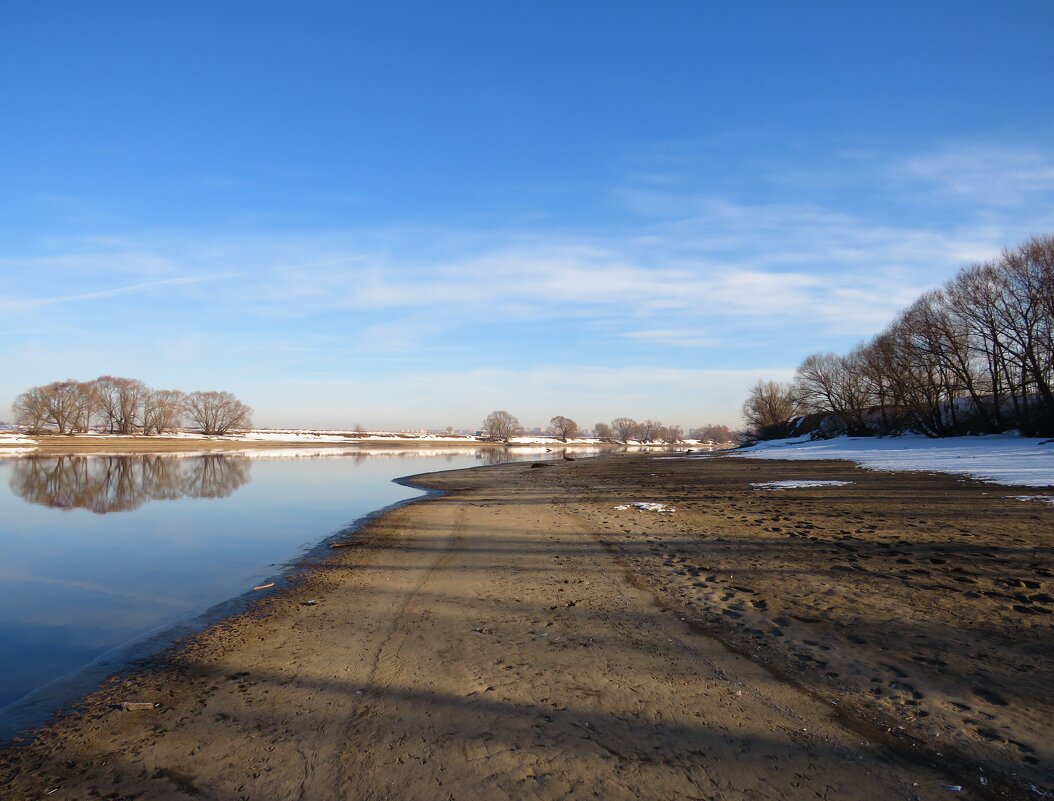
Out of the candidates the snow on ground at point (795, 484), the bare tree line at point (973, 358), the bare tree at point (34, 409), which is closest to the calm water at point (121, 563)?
the snow on ground at point (795, 484)

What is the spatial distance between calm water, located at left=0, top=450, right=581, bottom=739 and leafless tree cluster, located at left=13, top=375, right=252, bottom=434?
8380 cm

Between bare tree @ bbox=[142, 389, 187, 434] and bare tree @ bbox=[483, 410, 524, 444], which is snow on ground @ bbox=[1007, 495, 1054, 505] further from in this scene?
bare tree @ bbox=[483, 410, 524, 444]

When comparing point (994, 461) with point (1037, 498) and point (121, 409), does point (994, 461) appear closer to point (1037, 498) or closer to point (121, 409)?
point (1037, 498)

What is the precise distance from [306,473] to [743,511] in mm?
31692

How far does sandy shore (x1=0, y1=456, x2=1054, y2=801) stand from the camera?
367 centimetres

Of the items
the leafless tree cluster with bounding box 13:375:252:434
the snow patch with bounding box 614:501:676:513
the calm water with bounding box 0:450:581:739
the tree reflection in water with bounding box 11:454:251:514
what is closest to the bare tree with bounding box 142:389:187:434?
the leafless tree cluster with bounding box 13:375:252:434

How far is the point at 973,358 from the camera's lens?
43406 millimetres

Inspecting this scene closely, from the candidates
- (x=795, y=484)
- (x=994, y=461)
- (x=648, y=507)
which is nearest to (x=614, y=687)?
(x=648, y=507)

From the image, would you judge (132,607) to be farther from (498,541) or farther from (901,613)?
(901,613)

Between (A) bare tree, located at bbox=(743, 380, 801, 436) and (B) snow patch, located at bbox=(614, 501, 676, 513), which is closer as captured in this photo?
(B) snow patch, located at bbox=(614, 501, 676, 513)

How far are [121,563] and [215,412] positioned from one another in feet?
408

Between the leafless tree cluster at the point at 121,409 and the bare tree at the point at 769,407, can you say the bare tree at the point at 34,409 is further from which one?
the bare tree at the point at 769,407

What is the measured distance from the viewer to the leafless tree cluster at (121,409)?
89875 mm

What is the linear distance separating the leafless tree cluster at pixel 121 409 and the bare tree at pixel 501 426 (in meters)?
76.9
